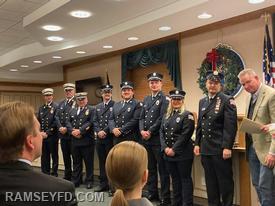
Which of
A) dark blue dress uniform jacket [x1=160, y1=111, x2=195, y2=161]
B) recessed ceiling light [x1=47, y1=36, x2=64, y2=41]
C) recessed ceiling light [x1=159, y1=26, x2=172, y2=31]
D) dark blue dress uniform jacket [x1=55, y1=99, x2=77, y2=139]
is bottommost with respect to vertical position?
dark blue dress uniform jacket [x1=160, y1=111, x2=195, y2=161]

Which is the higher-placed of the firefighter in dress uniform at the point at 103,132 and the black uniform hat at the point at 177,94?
the black uniform hat at the point at 177,94

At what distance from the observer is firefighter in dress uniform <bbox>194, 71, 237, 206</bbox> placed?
3338 mm

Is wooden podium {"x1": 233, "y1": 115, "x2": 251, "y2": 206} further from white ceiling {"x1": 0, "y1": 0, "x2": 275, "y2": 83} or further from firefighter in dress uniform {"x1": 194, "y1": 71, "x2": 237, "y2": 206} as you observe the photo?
white ceiling {"x1": 0, "y1": 0, "x2": 275, "y2": 83}

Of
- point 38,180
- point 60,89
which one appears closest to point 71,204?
point 38,180

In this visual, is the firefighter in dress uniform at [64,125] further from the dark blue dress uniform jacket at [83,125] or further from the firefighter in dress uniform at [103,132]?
the firefighter in dress uniform at [103,132]

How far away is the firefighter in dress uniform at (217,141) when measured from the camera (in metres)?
3.34

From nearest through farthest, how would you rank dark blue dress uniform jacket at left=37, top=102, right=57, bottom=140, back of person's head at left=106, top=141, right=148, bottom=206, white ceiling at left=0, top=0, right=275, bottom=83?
back of person's head at left=106, top=141, right=148, bottom=206 → white ceiling at left=0, top=0, right=275, bottom=83 → dark blue dress uniform jacket at left=37, top=102, right=57, bottom=140

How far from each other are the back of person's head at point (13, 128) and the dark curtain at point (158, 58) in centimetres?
478

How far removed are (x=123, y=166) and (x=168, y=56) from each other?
4860mm

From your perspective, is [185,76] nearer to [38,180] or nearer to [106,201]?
[106,201]

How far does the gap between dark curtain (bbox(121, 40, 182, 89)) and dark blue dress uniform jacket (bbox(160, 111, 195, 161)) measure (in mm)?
2049

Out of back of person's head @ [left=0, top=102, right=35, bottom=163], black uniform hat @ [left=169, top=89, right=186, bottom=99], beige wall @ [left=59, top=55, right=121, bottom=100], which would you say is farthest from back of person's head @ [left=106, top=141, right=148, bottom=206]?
beige wall @ [left=59, top=55, right=121, bottom=100]

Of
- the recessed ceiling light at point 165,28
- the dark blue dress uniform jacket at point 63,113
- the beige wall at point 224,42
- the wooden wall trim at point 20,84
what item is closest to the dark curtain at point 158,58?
the beige wall at point 224,42

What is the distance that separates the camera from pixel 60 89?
10008 mm
